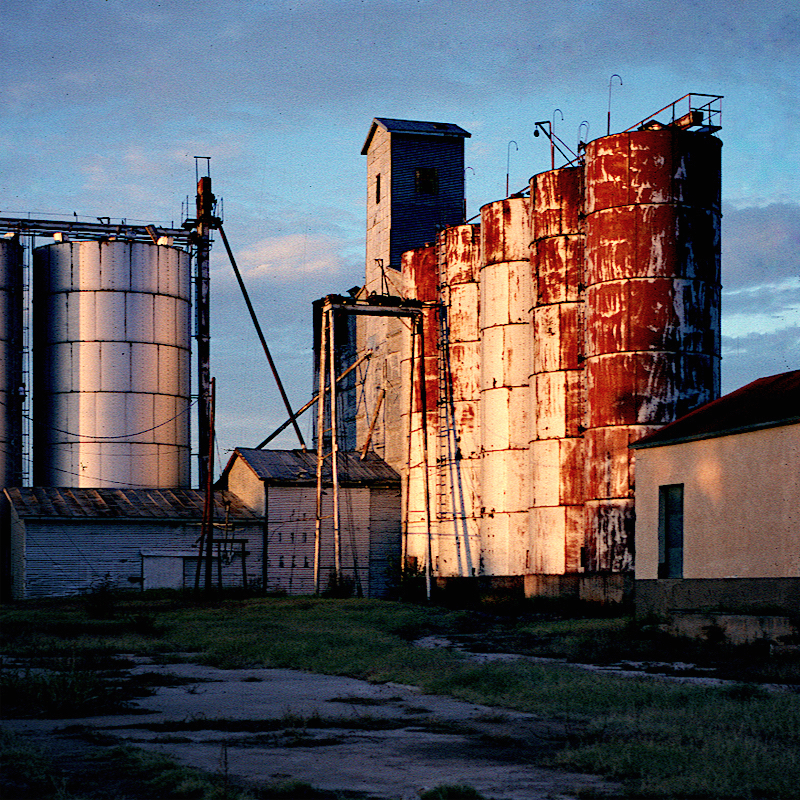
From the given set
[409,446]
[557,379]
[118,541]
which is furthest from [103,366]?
[557,379]

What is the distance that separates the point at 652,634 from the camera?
22000mm

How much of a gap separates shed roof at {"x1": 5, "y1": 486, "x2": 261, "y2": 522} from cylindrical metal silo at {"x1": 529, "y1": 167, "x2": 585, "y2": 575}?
1213cm

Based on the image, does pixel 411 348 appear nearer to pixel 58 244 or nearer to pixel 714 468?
pixel 58 244

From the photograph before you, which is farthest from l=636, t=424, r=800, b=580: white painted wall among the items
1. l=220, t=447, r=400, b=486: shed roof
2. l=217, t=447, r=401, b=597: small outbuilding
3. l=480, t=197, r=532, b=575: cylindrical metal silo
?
l=220, t=447, r=400, b=486: shed roof

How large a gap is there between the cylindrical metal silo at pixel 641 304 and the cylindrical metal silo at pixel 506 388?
526 centimetres

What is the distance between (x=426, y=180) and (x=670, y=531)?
97.2ft

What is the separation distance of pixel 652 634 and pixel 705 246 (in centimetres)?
1408

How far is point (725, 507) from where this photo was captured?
23016 millimetres

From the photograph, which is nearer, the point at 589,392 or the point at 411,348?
the point at 589,392

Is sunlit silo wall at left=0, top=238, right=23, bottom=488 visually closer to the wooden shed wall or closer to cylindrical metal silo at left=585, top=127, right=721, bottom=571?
the wooden shed wall

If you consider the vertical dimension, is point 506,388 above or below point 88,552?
above

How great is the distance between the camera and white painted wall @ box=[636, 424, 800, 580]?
21.3 m

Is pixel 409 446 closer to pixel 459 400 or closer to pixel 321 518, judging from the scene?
pixel 459 400

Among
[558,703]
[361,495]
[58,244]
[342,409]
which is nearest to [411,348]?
[361,495]
